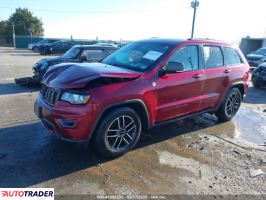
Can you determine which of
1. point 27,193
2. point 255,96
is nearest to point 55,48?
point 255,96

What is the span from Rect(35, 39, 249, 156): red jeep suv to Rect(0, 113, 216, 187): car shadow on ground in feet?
1.43

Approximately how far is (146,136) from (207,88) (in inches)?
62.0

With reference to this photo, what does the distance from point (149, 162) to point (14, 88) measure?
6.90 metres

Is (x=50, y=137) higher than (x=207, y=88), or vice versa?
(x=207, y=88)

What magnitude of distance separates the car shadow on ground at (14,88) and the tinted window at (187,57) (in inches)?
233

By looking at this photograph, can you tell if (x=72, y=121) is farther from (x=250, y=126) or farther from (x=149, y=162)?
(x=250, y=126)

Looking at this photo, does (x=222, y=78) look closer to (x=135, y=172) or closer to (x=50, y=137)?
(x=135, y=172)

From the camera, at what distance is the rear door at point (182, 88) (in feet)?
15.4

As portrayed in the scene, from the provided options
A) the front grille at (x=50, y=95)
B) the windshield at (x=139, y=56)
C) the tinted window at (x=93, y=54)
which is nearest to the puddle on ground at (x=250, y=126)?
the windshield at (x=139, y=56)

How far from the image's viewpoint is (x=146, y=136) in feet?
17.5

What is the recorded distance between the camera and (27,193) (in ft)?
11.2

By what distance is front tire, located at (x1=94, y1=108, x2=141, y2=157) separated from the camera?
4.05 m

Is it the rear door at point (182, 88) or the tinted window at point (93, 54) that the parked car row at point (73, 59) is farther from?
the rear door at point (182, 88)

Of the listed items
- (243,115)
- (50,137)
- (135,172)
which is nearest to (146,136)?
(135,172)
